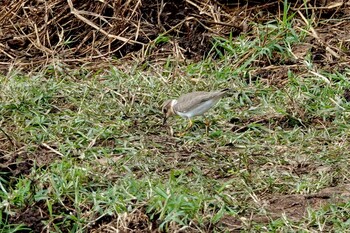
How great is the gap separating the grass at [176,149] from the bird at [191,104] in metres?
0.14

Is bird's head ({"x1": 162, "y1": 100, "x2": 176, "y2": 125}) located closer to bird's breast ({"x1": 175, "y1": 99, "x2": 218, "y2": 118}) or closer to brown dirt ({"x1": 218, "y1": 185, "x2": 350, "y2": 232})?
bird's breast ({"x1": 175, "y1": 99, "x2": 218, "y2": 118})

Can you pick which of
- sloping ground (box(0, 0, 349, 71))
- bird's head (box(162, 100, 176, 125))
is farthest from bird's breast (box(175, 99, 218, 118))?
sloping ground (box(0, 0, 349, 71))

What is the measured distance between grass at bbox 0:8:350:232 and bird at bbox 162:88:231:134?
0.47 ft

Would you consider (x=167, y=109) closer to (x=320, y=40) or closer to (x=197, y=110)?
(x=197, y=110)

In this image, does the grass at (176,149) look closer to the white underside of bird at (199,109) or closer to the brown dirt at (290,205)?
the brown dirt at (290,205)

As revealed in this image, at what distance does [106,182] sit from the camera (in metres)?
6.52

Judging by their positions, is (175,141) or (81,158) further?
(175,141)

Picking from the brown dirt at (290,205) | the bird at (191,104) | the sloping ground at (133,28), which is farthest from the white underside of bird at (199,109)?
the sloping ground at (133,28)

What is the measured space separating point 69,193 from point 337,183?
179cm

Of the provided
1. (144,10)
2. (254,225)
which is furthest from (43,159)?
(144,10)

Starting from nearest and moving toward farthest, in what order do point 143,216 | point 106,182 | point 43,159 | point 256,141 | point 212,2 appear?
point 143,216 < point 106,182 < point 43,159 < point 256,141 < point 212,2

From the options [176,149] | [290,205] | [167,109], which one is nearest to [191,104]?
[167,109]

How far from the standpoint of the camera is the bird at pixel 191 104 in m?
7.80

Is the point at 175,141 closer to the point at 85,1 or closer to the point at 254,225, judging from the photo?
the point at 254,225
